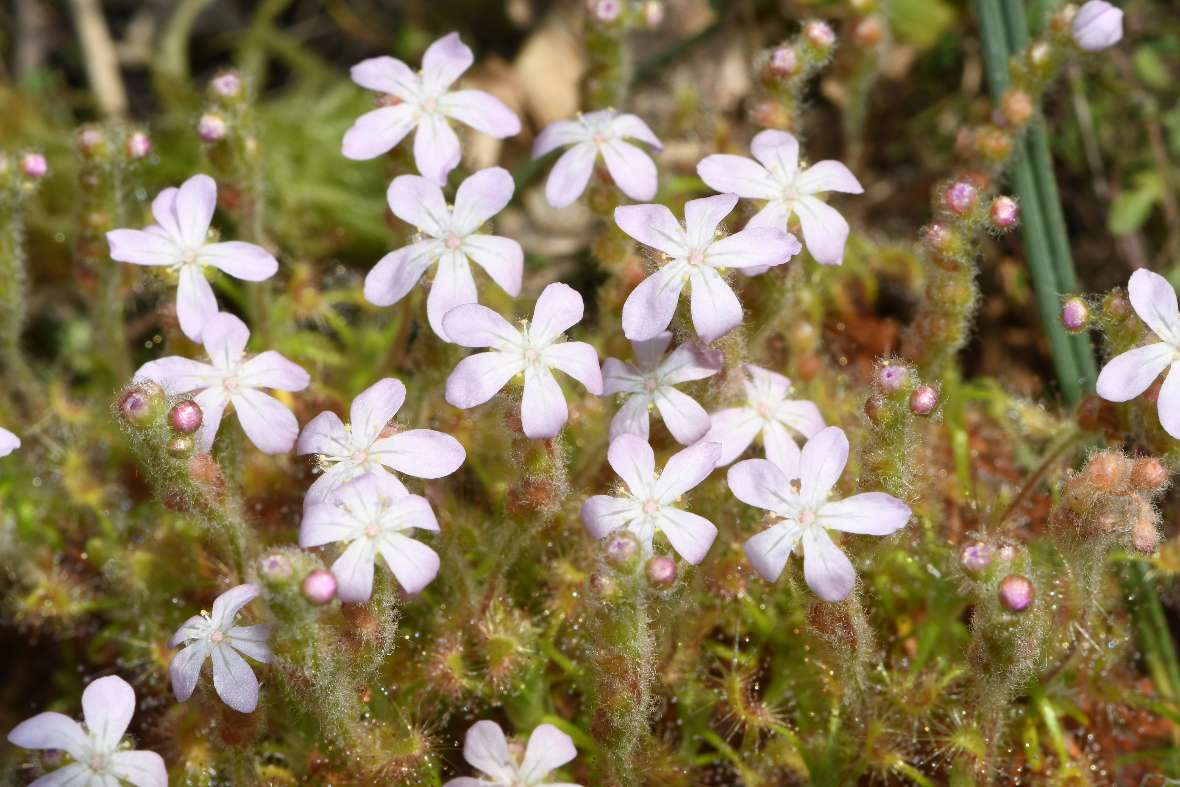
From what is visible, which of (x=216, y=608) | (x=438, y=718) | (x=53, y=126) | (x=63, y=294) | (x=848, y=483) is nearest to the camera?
(x=216, y=608)

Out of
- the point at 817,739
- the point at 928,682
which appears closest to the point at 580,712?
the point at 817,739

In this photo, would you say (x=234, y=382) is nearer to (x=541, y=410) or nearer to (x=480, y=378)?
(x=480, y=378)

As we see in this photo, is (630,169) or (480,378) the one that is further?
(630,169)

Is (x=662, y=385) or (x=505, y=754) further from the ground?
(x=662, y=385)

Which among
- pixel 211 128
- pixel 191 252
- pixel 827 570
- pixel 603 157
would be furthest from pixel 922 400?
pixel 211 128

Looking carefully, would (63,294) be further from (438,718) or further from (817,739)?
(817,739)

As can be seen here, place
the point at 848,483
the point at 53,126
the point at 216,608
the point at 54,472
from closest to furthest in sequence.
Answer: the point at 216,608 < the point at 848,483 < the point at 54,472 < the point at 53,126

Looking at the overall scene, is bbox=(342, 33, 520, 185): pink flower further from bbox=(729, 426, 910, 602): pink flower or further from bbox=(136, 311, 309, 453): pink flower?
bbox=(729, 426, 910, 602): pink flower
